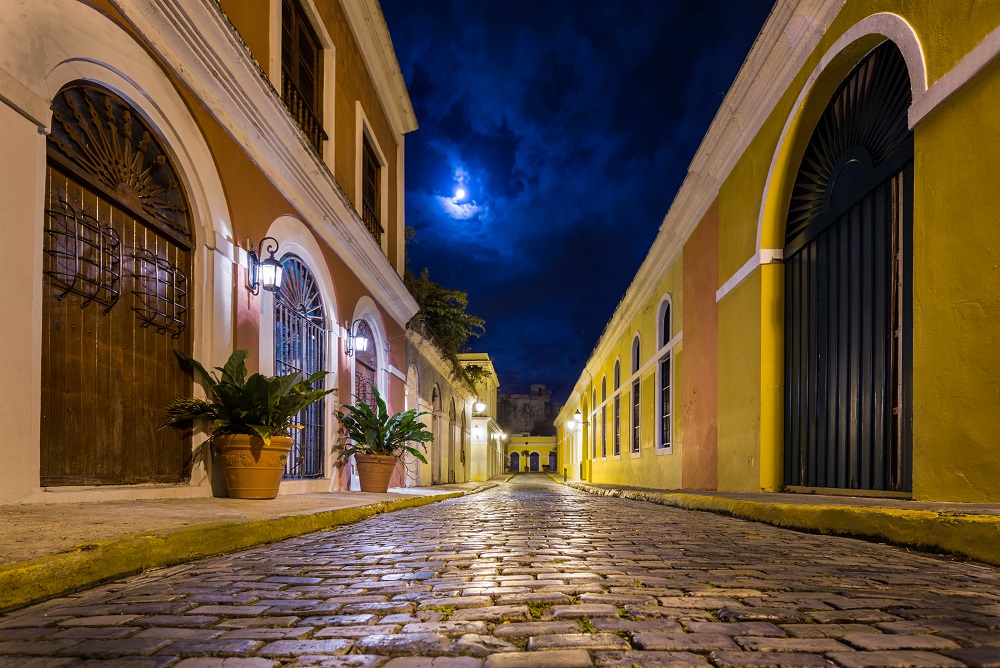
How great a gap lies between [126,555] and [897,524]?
14.1 ft

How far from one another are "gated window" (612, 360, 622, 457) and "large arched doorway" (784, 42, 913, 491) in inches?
459

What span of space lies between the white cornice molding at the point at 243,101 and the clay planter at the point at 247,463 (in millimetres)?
3339

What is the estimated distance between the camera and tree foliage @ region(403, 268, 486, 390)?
17156 mm

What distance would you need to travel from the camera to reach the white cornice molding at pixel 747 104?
6738 millimetres

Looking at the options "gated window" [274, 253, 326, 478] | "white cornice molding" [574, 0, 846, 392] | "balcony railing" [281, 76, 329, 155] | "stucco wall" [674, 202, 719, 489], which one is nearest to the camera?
"white cornice molding" [574, 0, 846, 392]

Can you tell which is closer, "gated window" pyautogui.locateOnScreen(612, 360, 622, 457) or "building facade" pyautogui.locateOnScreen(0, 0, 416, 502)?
"building facade" pyautogui.locateOnScreen(0, 0, 416, 502)

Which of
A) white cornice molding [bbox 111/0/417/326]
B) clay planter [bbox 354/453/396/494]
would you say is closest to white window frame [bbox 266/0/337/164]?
white cornice molding [bbox 111/0/417/326]

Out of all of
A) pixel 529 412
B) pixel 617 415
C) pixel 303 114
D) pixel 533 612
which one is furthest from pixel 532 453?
pixel 533 612

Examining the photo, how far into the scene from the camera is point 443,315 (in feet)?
59.8

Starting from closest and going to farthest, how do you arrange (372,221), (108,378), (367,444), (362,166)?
(108,378) < (367,444) < (362,166) < (372,221)

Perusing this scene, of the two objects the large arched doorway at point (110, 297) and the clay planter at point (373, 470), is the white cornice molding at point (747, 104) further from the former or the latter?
the clay planter at point (373, 470)

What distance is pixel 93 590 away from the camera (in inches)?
109

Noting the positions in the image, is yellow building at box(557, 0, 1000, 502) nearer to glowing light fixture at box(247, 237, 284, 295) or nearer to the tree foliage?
glowing light fixture at box(247, 237, 284, 295)

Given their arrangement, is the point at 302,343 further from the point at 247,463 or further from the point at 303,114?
the point at 303,114
